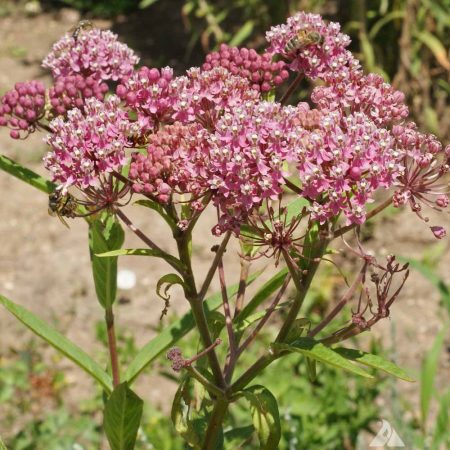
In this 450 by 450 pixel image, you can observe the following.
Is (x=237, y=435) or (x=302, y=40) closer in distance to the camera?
(x=302, y=40)

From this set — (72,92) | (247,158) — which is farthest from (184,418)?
(72,92)

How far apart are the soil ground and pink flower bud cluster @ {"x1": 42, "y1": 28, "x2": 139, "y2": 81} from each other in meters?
1.98

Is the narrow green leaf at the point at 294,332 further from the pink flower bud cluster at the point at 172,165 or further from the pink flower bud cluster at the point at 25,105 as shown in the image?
the pink flower bud cluster at the point at 25,105

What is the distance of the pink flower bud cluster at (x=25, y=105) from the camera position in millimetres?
1513

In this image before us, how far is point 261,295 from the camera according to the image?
5.02ft

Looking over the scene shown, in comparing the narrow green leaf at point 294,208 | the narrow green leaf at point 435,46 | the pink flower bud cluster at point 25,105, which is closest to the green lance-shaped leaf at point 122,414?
the narrow green leaf at point 294,208

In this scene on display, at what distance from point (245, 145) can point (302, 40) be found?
1.17 feet

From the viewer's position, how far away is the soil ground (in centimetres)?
349

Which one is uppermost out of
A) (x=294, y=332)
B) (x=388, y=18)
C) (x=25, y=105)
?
(x=388, y=18)

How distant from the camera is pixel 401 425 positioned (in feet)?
7.33

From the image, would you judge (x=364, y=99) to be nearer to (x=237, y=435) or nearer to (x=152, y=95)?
(x=152, y=95)

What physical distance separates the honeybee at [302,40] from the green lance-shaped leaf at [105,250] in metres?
0.46

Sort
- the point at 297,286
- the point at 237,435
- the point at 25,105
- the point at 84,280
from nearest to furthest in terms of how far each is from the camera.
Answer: the point at 297,286, the point at 25,105, the point at 237,435, the point at 84,280

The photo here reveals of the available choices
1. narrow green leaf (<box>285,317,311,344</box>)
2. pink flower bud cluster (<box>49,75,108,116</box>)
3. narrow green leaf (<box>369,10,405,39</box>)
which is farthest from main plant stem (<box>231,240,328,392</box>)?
narrow green leaf (<box>369,10,405,39</box>)
